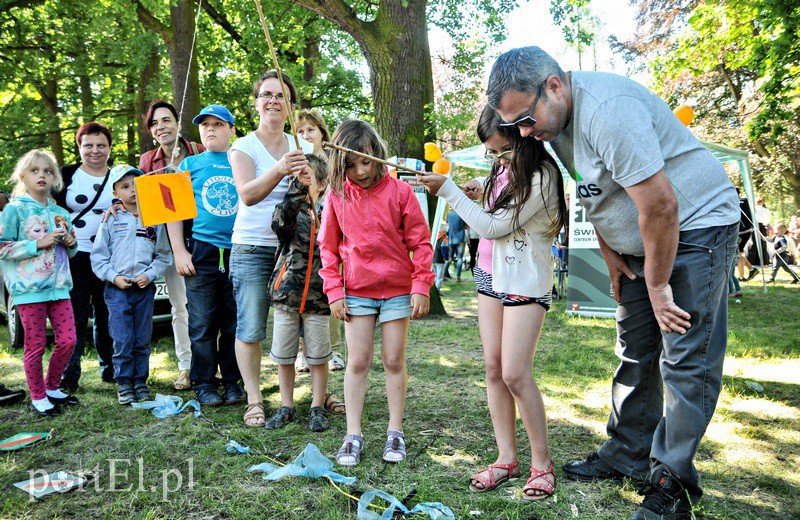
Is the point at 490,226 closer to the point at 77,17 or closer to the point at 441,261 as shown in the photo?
the point at 441,261

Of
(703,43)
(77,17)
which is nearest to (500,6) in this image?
(703,43)

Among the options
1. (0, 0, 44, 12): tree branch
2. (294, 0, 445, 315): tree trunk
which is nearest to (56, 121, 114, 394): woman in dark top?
(294, 0, 445, 315): tree trunk

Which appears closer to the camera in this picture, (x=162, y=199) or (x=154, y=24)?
(x=162, y=199)

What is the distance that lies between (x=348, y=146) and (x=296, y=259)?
86 cm

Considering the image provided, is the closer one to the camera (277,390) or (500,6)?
(277,390)

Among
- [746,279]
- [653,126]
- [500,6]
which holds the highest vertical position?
[500,6]

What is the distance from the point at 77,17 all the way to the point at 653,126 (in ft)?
46.8

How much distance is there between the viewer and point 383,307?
9.61 feet

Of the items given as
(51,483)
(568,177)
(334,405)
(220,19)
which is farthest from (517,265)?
(220,19)

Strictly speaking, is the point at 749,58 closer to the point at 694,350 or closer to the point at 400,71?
the point at 400,71

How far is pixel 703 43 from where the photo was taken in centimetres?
912

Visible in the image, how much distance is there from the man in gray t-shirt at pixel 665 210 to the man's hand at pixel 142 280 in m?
2.97

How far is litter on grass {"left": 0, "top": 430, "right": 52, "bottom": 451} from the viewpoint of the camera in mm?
2932

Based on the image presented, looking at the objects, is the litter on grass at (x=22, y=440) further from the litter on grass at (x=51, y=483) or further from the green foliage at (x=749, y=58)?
the green foliage at (x=749, y=58)
